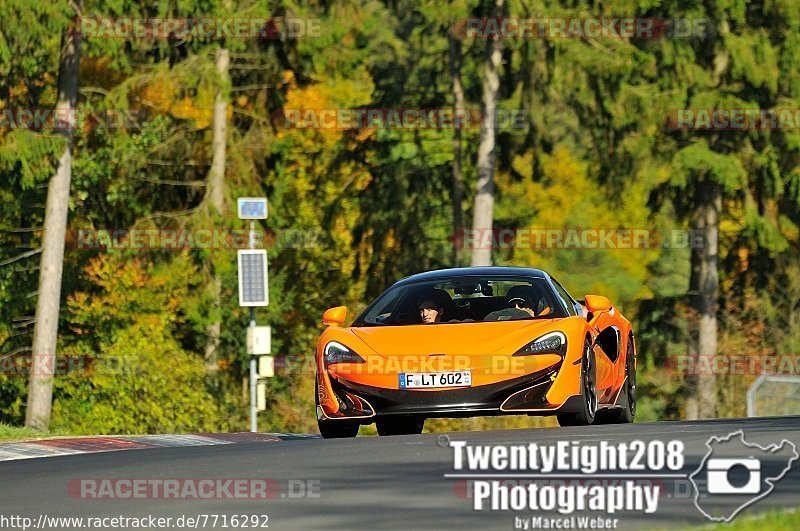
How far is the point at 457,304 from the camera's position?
17156 mm

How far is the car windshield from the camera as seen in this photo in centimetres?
1661

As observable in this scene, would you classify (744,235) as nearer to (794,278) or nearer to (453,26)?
(794,278)

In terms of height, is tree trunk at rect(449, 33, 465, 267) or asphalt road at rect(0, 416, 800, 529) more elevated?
tree trunk at rect(449, 33, 465, 267)

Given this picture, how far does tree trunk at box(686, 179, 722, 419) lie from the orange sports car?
29.3 meters

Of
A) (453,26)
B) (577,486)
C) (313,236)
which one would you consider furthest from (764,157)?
(577,486)

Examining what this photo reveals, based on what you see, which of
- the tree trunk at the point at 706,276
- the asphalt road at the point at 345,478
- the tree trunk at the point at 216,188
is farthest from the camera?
the tree trunk at the point at 216,188

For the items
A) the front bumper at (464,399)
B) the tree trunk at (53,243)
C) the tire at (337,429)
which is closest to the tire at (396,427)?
the tire at (337,429)

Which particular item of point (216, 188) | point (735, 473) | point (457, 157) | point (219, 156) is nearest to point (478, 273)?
point (735, 473)

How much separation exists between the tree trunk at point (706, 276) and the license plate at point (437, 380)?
3043 centimetres

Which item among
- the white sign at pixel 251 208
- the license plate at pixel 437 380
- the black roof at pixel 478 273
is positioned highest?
the white sign at pixel 251 208

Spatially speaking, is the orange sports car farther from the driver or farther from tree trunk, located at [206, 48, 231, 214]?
tree trunk, located at [206, 48, 231, 214]

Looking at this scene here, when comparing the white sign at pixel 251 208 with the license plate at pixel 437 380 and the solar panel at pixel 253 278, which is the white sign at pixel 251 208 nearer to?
the solar panel at pixel 253 278

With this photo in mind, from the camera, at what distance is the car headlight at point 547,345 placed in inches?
617

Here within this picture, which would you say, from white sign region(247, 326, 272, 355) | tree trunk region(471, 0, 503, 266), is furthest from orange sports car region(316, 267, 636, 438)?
tree trunk region(471, 0, 503, 266)
